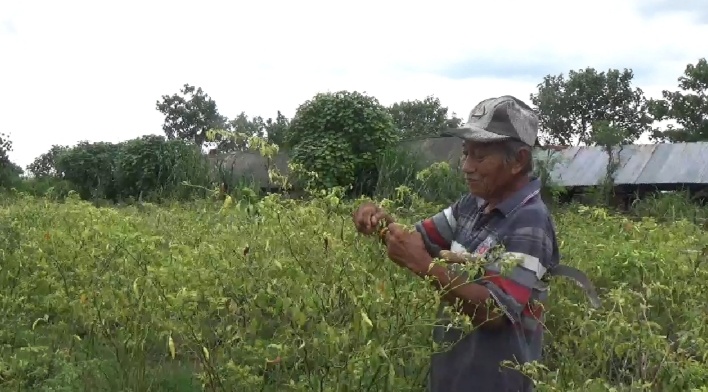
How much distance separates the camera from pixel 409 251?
196 centimetres

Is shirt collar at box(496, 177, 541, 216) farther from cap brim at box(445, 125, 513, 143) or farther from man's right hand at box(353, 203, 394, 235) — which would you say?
man's right hand at box(353, 203, 394, 235)

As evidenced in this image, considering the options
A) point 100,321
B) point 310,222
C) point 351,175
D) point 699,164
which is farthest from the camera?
point 699,164

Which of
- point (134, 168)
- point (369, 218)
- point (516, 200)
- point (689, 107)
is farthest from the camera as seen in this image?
point (689, 107)

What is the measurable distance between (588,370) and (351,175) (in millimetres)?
14010

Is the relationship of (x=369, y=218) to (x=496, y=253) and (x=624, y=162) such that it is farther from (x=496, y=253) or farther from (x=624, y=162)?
(x=624, y=162)

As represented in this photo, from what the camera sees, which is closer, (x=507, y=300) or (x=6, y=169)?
(x=507, y=300)

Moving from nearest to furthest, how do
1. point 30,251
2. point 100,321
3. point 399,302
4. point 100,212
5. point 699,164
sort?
1. point 399,302
2. point 100,321
3. point 30,251
4. point 100,212
5. point 699,164

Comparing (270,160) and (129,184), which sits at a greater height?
(270,160)

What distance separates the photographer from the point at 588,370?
2.51 metres

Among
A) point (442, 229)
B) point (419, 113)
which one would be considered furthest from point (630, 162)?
point (419, 113)

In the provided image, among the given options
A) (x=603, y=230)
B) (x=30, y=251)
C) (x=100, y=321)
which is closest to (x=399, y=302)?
(x=100, y=321)

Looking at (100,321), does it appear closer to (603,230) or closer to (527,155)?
(527,155)

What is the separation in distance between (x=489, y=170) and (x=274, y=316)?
2.46ft

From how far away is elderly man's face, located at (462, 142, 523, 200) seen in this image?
7.20ft
